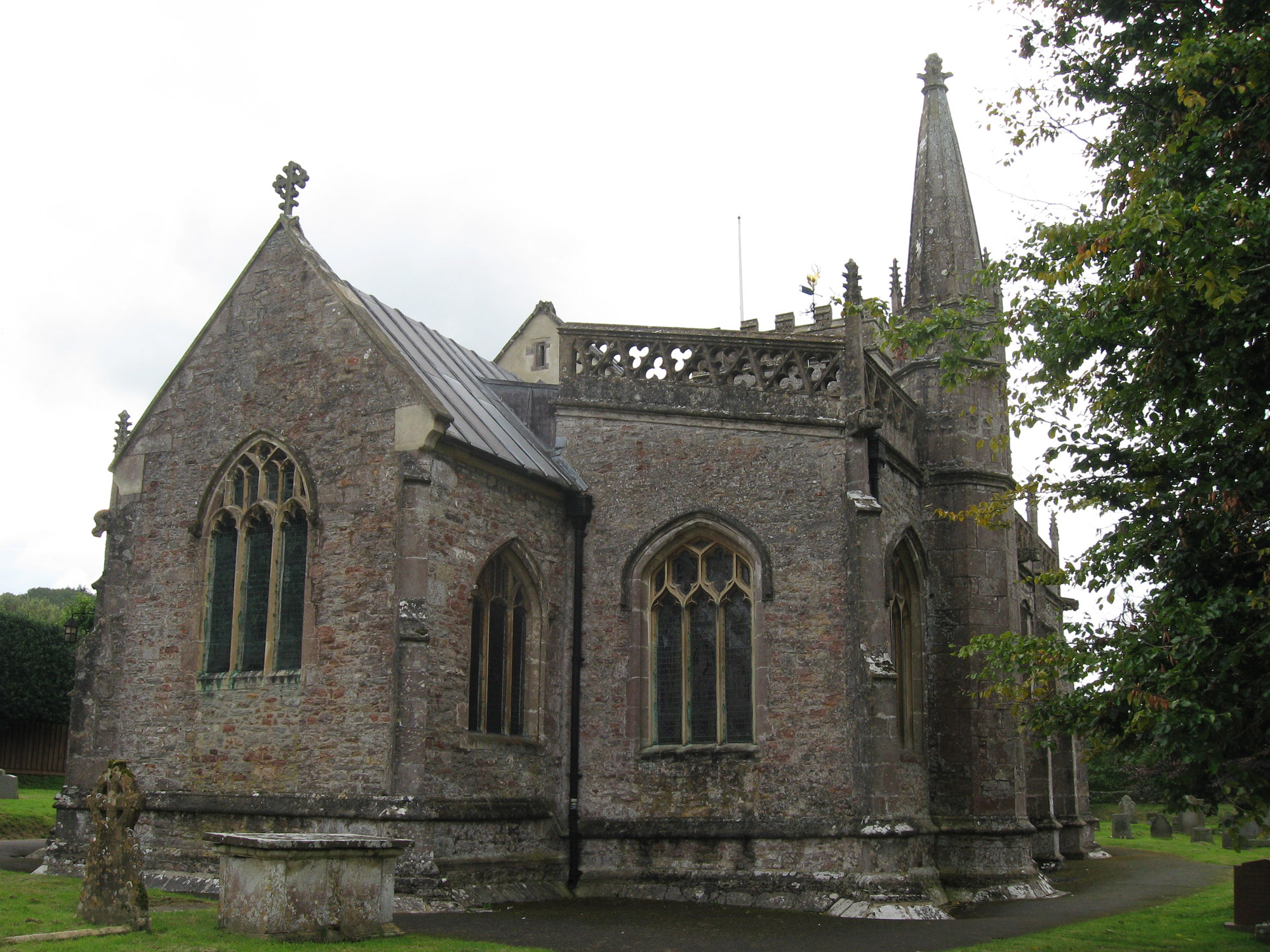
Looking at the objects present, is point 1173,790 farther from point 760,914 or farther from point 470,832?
point 470,832

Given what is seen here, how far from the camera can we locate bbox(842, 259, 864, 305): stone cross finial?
18.0m

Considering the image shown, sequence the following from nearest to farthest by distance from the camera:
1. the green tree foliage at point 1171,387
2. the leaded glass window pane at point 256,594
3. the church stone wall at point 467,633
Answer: the green tree foliage at point 1171,387 → the church stone wall at point 467,633 → the leaded glass window pane at point 256,594

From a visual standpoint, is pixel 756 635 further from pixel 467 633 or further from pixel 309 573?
pixel 309 573

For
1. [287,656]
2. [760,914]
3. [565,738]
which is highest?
[287,656]

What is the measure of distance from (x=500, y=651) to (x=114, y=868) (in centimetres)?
666

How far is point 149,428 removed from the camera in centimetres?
1877

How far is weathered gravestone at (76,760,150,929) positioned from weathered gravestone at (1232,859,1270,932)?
12.4 meters

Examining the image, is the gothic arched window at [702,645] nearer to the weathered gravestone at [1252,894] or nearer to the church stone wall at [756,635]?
the church stone wall at [756,635]

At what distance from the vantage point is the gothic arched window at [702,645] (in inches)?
688

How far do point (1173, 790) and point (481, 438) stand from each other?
10251mm

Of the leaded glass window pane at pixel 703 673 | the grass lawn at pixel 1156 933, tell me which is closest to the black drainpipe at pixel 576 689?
the leaded glass window pane at pixel 703 673

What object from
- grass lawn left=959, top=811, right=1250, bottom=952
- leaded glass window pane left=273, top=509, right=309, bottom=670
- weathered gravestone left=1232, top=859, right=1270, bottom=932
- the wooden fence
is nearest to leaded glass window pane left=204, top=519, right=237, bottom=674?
leaded glass window pane left=273, top=509, right=309, bottom=670

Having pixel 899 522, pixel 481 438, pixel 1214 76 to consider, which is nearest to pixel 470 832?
pixel 481 438

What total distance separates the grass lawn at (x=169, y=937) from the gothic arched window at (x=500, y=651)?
4.46 m
